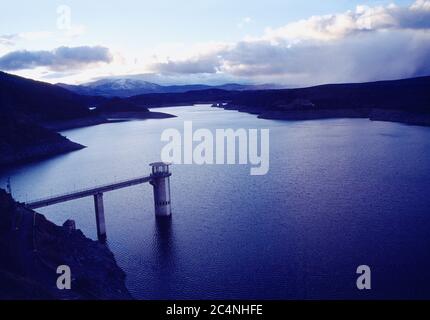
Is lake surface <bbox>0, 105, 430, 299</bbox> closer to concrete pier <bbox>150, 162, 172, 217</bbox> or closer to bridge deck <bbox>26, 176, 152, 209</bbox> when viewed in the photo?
concrete pier <bbox>150, 162, 172, 217</bbox>

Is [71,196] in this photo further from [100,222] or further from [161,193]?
[161,193]

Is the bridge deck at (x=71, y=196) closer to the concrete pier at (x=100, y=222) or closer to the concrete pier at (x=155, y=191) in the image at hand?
the concrete pier at (x=155, y=191)

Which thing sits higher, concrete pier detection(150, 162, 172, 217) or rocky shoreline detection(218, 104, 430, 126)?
rocky shoreline detection(218, 104, 430, 126)

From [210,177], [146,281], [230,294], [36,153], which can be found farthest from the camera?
[36,153]

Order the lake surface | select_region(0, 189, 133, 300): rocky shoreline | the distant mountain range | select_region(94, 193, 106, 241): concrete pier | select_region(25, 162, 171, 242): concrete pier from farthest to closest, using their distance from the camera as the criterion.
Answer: the distant mountain range → select_region(25, 162, 171, 242): concrete pier → select_region(94, 193, 106, 241): concrete pier → the lake surface → select_region(0, 189, 133, 300): rocky shoreline

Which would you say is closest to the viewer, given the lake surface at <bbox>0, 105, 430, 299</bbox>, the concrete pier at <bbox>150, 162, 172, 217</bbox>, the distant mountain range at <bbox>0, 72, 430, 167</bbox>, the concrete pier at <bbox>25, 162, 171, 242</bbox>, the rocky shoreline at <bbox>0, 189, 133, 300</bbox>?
the rocky shoreline at <bbox>0, 189, 133, 300</bbox>

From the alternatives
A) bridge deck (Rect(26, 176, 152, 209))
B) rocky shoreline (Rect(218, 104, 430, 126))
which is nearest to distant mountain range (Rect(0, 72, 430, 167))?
rocky shoreline (Rect(218, 104, 430, 126))
